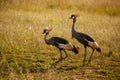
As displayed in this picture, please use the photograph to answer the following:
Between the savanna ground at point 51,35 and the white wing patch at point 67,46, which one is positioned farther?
the white wing patch at point 67,46

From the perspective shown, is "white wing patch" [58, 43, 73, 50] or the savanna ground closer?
the savanna ground

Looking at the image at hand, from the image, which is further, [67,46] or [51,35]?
[51,35]

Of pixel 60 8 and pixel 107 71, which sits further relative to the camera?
pixel 60 8

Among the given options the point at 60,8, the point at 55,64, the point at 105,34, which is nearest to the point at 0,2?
the point at 60,8

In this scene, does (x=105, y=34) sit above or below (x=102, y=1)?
below

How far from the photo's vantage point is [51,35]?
12.8 meters

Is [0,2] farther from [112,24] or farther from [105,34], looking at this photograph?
[105,34]

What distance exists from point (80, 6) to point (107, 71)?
10.9 m

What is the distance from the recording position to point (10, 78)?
7.51 meters

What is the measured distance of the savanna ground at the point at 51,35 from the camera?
27.9ft

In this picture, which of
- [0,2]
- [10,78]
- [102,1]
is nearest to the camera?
[10,78]

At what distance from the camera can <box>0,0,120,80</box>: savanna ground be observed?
335 inches

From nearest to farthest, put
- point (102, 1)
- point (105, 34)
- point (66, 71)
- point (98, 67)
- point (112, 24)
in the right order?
point (66, 71)
point (98, 67)
point (105, 34)
point (112, 24)
point (102, 1)

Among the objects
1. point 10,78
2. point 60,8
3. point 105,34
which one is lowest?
point 10,78
